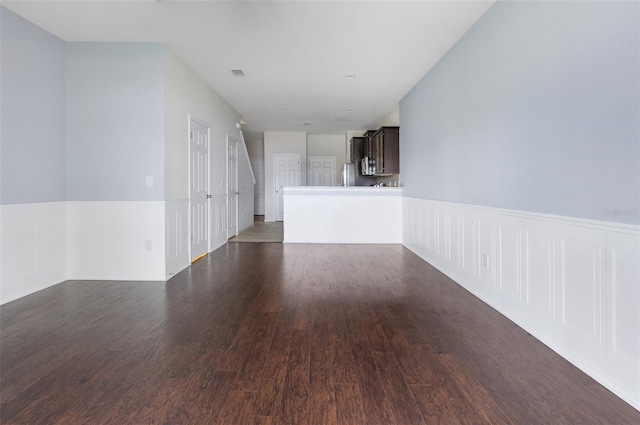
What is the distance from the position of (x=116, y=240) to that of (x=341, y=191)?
3746mm

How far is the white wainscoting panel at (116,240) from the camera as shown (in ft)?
12.8

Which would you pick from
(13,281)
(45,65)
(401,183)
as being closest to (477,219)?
(401,183)

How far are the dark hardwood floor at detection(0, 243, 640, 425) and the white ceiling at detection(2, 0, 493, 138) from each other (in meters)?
2.59

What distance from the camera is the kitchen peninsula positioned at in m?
6.42

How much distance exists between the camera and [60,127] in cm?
377

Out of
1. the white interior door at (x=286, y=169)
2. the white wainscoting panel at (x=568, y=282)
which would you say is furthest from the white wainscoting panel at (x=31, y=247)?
the white interior door at (x=286, y=169)

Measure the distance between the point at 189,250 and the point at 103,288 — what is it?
1.26 m

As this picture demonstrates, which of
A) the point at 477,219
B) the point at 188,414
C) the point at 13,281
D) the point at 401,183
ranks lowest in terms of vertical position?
the point at 188,414

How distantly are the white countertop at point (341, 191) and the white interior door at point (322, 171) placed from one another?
4555mm

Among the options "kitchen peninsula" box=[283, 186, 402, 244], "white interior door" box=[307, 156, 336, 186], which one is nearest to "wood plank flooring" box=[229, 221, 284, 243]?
"kitchen peninsula" box=[283, 186, 402, 244]

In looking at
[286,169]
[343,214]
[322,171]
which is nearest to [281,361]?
[343,214]

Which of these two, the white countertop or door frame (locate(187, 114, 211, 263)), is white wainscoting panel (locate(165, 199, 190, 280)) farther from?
the white countertop

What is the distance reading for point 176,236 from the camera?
169 inches

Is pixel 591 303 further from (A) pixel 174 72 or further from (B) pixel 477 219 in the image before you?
(A) pixel 174 72
